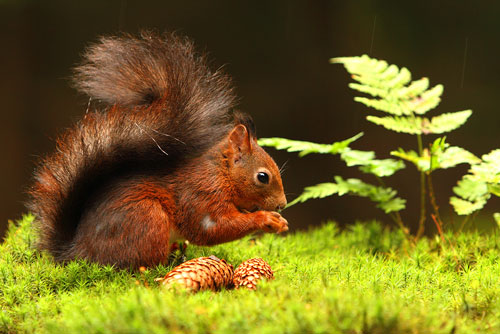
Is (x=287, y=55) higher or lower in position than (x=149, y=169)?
higher

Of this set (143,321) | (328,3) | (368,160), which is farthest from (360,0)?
(143,321)

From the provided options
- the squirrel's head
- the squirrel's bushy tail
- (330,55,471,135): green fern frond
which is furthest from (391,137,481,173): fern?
the squirrel's bushy tail

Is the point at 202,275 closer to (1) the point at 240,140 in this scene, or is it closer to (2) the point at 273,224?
(2) the point at 273,224

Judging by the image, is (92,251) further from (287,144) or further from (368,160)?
(368,160)

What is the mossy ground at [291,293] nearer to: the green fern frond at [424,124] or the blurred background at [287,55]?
the green fern frond at [424,124]

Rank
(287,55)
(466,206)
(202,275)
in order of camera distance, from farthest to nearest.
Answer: (287,55) < (466,206) < (202,275)

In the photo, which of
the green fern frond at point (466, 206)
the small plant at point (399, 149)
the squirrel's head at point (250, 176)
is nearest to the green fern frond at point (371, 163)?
the small plant at point (399, 149)

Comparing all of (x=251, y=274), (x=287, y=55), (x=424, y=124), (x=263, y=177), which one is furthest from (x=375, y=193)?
(x=287, y=55)
